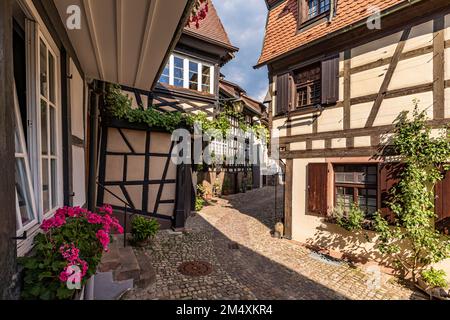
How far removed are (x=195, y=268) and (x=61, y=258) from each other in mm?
3128

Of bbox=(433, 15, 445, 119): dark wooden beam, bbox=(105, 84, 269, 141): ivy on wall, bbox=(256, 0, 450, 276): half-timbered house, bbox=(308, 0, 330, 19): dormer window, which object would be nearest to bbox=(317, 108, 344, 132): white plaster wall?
bbox=(256, 0, 450, 276): half-timbered house

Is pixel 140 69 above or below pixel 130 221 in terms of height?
above

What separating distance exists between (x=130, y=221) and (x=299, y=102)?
574 centimetres

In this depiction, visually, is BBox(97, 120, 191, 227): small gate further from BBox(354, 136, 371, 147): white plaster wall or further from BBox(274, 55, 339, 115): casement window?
BBox(354, 136, 371, 147): white plaster wall

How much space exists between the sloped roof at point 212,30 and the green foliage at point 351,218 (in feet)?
26.7

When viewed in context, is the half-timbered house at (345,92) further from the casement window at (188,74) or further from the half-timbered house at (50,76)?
the half-timbered house at (50,76)

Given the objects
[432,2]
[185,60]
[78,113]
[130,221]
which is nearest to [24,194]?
[78,113]

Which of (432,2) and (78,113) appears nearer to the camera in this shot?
(78,113)

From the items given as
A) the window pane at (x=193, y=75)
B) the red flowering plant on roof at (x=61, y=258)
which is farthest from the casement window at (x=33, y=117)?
the window pane at (x=193, y=75)

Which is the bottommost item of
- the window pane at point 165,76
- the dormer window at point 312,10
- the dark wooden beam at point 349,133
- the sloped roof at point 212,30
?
the dark wooden beam at point 349,133

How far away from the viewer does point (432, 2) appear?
4.29 m

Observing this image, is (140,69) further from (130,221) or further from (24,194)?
(130,221)

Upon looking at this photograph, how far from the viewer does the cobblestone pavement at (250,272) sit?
3725 mm

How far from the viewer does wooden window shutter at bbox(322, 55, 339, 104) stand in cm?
566
